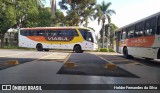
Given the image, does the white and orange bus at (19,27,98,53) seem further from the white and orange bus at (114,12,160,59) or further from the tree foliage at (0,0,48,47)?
the tree foliage at (0,0,48,47)

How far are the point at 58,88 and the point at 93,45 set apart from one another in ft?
94.0

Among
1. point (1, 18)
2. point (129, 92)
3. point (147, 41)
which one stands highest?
point (1, 18)

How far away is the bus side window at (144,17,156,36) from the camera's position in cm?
1942

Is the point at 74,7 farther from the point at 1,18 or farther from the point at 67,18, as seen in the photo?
the point at 1,18

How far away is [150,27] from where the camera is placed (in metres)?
20.0

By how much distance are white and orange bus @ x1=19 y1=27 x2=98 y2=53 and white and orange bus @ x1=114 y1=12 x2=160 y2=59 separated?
843 cm

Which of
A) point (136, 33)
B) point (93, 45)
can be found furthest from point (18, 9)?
point (136, 33)

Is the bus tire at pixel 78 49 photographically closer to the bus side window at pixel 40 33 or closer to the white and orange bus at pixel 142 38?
the bus side window at pixel 40 33

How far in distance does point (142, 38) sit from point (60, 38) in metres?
19.3

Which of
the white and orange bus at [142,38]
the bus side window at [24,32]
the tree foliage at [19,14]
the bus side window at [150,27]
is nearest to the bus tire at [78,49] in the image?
the bus side window at [24,32]

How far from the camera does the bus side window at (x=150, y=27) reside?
19.4 metres

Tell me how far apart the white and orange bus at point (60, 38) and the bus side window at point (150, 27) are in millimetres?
17009

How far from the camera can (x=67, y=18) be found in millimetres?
59906

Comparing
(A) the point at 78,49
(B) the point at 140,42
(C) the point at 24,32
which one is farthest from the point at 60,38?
(B) the point at 140,42
